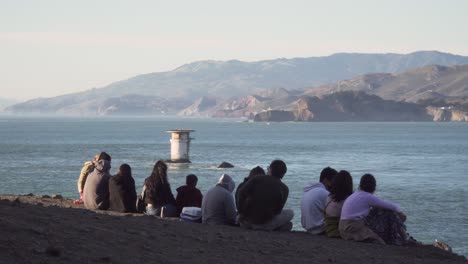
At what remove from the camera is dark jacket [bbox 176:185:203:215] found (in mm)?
13641

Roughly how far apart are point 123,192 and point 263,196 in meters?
2.65

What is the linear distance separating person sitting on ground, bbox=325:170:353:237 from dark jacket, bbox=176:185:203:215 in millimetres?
2209

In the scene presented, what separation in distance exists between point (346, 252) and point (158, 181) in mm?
3627

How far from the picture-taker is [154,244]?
973 centimetres

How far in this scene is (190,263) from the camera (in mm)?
9102

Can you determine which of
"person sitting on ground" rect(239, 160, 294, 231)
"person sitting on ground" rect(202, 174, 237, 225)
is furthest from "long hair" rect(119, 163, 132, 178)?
"person sitting on ground" rect(239, 160, 294, 231)

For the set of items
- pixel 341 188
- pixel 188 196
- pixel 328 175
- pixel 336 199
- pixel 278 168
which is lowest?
pixel 188 196

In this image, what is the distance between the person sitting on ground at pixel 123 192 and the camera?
537 inches

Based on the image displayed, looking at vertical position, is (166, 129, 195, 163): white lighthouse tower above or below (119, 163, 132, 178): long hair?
below

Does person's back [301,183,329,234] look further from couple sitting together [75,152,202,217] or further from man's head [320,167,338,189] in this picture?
couple sitting together [75,152,202,217]

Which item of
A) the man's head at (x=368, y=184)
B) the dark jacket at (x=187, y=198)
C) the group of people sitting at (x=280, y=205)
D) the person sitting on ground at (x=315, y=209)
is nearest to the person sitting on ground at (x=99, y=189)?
the group of people sitting at (x=280, y=205)

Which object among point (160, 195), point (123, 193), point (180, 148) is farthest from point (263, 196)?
point (180, 148)

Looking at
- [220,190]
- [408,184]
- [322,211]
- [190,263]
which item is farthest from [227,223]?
[408,184]

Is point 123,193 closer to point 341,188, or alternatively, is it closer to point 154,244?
point 341,188
